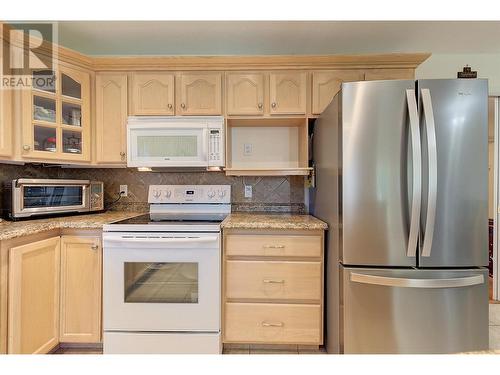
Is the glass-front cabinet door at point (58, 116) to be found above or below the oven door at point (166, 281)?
above

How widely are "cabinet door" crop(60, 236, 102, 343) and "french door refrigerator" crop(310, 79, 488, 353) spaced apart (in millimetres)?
1572

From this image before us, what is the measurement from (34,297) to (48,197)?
70cm

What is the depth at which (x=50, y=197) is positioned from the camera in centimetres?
189

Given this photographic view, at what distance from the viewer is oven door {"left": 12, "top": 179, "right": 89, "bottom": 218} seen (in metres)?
1.71

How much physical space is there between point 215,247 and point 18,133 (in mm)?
1494

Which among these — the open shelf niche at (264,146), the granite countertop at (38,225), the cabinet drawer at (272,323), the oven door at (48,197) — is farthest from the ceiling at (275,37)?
the cabinet drawer at (272,323)

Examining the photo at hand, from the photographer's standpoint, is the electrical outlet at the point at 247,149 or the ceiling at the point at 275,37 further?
the electrical outlet at the point at 247,149

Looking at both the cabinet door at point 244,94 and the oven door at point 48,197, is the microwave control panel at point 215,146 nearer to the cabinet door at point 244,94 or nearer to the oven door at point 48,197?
the cabinet door at point 244,94

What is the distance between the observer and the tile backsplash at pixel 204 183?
2348mm

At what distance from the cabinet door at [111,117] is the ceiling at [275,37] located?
35cm

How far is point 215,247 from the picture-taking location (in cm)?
167

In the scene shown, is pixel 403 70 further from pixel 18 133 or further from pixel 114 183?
pixel 18 133

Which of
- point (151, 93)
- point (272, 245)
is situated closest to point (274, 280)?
point (272, 245)
